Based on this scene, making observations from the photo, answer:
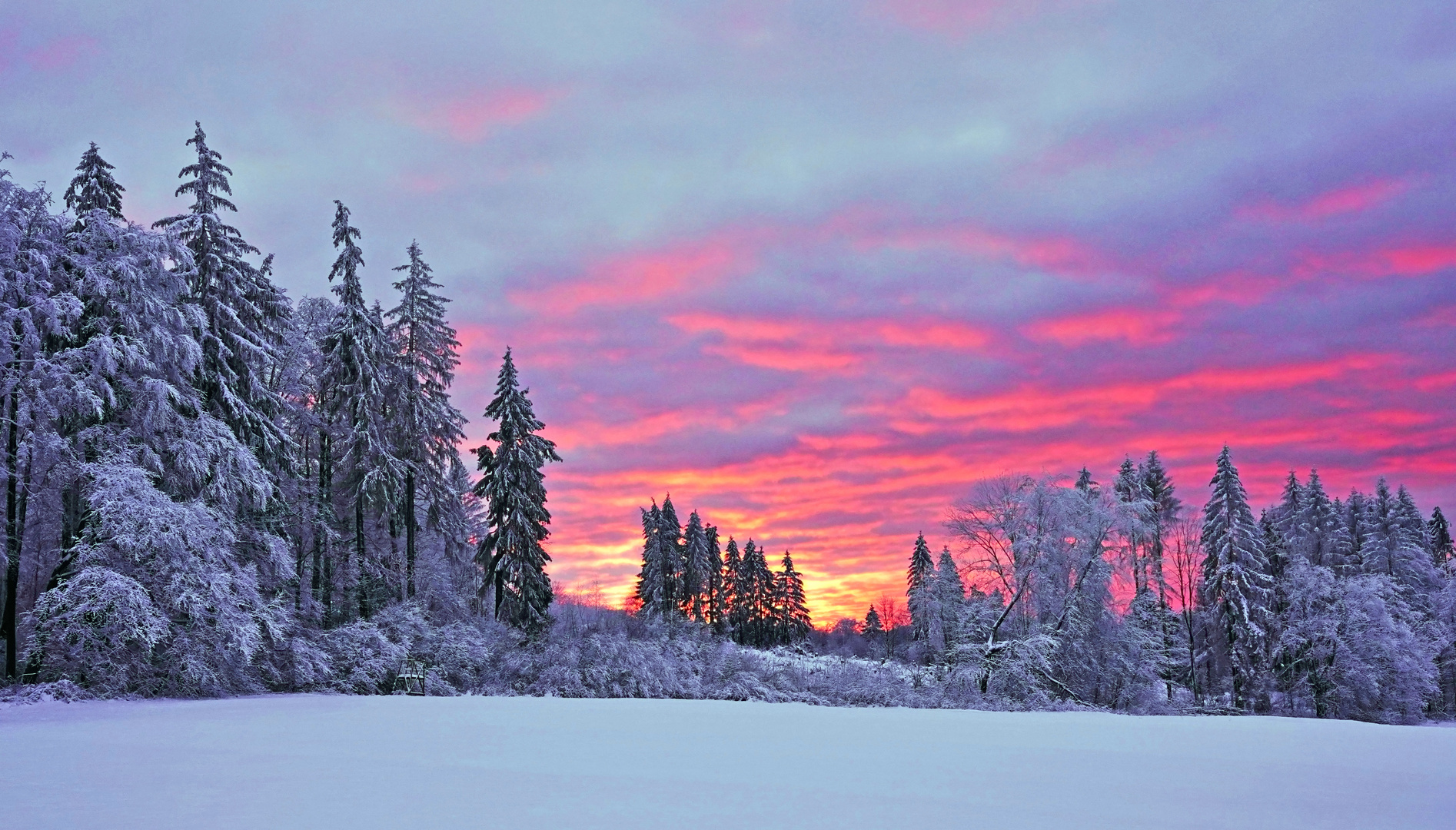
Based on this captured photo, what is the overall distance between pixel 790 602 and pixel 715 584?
13950mm

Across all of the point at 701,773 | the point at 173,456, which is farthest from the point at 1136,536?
the point at 173,456

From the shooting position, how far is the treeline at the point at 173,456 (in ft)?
60.3

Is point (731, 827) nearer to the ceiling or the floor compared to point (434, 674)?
nearer to the ceiling

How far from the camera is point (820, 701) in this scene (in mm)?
25484

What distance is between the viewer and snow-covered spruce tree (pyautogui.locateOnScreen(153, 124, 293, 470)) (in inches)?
920

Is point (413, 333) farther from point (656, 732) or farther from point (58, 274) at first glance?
point (656, 732)

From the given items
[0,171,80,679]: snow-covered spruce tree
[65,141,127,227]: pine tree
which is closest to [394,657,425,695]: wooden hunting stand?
[0,171,80,679]: snow-covered spruce tree

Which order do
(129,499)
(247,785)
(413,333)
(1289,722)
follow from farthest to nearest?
1. (413,333)
2. (129,499)
3. (1289,722)
4. (247,785)

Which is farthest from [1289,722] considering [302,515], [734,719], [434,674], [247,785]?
[302,515]

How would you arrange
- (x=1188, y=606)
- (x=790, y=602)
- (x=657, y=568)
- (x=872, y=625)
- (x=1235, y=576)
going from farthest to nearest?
(x=872, y=625), (x=790, y=602), (x=657, y=568), (x=1235, y=576), (x=1188, y=606)

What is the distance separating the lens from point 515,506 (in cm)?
3628

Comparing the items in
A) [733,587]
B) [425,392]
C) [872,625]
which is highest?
[425,392]

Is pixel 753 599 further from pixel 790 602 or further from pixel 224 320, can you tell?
pixel 224 320

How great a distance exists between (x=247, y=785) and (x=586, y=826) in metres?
3.58
